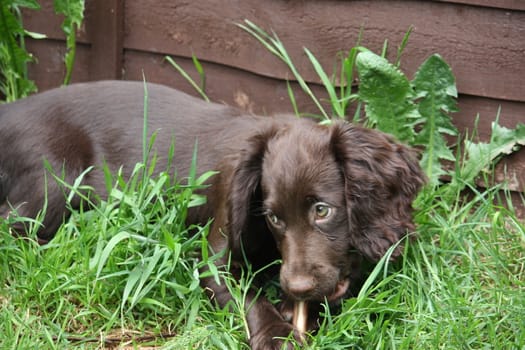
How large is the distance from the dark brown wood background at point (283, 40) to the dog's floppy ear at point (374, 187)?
98cm

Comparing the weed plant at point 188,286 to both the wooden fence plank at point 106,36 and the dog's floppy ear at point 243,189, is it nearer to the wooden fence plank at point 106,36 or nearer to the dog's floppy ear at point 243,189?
the dog's floppy ear at point 243,189

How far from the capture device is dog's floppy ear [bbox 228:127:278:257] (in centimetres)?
311

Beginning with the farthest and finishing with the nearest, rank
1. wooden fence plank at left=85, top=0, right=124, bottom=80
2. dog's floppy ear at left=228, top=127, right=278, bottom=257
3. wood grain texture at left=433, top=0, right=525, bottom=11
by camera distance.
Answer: wooden fence plank at left=85, top=0, right=124, bottom=80 < wood grain texture at left=433, top=0, right=525, bottom=11 < dog's floppy ear at left=228, top=127, right=278, bottom=257

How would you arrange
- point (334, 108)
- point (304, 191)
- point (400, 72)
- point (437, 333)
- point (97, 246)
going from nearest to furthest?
point (437, 333)
point (304, 191)
point (97, 246)
point (400, 72)
point (334, 108)

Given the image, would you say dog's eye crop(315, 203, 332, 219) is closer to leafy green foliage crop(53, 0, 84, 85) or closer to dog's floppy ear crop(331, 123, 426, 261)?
dog's floppy ear crop(331, 123, 426, 261)

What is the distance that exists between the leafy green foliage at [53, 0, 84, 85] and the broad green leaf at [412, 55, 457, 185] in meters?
2.03

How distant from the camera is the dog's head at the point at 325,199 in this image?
2.90m

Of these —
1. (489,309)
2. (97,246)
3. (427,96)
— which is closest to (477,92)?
(427,96)

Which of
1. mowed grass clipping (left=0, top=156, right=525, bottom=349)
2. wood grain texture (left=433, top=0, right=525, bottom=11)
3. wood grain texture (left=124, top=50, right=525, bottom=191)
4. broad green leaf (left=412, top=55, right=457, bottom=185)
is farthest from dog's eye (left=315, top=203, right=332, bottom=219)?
wood grain texture (left=433, top=0, right=525, bottom=11)

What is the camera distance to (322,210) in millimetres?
2943

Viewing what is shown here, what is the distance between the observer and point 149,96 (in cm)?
389

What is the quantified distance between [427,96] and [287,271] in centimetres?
146

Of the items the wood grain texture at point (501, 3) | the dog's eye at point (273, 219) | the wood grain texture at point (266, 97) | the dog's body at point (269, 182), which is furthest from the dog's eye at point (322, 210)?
the wood grain texture at point (501, 3)

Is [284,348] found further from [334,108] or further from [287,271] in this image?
[334,108]
